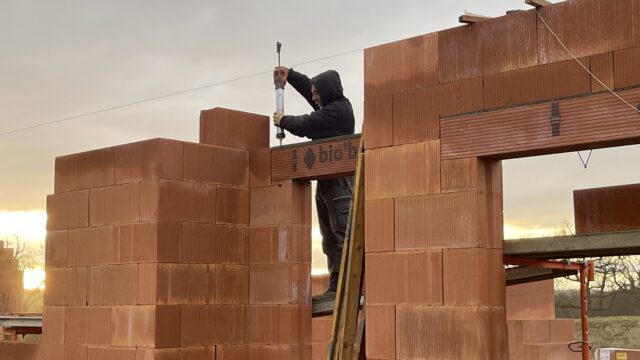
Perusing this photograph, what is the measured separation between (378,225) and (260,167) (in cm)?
348

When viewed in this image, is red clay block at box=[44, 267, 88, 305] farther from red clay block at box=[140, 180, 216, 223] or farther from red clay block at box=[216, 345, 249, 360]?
red clay block at box=[216, 345, 249, 360]

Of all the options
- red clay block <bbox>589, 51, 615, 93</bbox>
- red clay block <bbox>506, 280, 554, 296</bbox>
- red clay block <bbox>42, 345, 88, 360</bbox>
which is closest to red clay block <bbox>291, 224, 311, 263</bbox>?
red clay block <bbox>42, 345, 88, 360</bbox>

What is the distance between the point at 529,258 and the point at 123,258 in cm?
478

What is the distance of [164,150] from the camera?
10.2 meters

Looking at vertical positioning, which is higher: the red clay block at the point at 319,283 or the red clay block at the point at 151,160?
the red clay block at the point at 151,160

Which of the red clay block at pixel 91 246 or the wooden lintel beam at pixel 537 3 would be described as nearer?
the wooden lintel beam at pixel 537 3

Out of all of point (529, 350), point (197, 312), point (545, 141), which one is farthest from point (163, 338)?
point (529, 350)

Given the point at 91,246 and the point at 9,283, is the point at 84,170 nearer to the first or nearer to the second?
the point at 91,246

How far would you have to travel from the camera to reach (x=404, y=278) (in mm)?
7668

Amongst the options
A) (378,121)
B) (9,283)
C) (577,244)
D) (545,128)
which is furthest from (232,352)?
(9,283)

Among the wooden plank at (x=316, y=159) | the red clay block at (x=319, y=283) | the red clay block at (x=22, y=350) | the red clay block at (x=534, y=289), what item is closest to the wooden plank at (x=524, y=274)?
the wooden plank at (x=316, y=159)

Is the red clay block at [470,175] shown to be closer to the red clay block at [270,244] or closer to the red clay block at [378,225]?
the red clay block at [378,225]

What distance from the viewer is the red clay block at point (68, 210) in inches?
440

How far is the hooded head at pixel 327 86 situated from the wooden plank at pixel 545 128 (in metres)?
3.89
